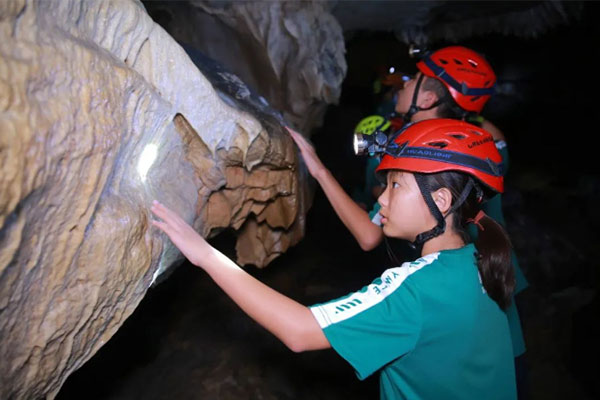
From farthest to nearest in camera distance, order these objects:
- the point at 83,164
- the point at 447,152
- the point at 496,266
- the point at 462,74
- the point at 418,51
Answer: the point at 418,51 → the point at 462,74 → the point at 447,152 → the point at 496,266 → the point at 83,164

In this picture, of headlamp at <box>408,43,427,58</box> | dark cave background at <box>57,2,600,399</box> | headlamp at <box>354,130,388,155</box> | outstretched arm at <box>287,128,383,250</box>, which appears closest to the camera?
headlamp at <box>354,130,388,155</box>

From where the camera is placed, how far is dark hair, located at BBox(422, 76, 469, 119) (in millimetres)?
2506

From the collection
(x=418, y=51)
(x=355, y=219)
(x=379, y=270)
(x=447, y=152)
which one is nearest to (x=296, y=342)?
(x=447, y=152)

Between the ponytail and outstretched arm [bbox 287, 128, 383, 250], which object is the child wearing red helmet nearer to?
outstretched arm [bbox 287, 128, 383, 250]

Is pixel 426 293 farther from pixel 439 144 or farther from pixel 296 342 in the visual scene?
pixel 439 144

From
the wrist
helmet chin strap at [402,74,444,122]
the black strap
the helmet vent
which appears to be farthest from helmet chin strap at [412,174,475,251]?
helmet chin strap at [402,74,444,122]

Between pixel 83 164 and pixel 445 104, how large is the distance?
208 centimetres

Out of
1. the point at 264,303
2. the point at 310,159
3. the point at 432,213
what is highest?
the point at 264,303

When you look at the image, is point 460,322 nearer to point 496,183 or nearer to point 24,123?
point 496,183

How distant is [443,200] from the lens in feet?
5.24

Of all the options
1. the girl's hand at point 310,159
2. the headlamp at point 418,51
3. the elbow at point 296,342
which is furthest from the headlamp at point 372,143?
the headlamp at point 418,51

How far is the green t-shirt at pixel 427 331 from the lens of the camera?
4.24 feet

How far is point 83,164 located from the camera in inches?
48.7

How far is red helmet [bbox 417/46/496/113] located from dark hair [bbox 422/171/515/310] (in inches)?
40.5
